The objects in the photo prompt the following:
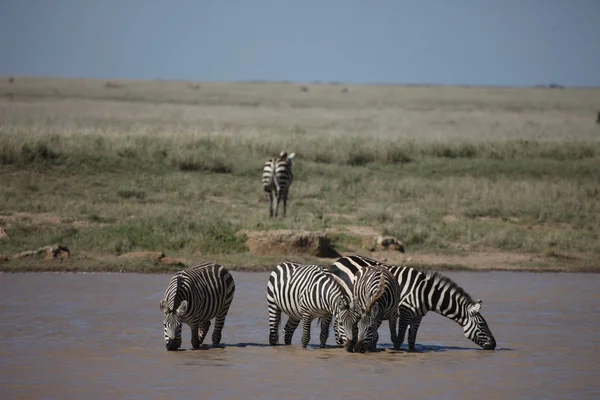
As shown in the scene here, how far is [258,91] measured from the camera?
124 m

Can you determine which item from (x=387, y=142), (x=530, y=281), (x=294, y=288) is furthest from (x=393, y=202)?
(x=294, y=288)

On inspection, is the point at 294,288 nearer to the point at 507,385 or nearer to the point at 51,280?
the point at 507,385

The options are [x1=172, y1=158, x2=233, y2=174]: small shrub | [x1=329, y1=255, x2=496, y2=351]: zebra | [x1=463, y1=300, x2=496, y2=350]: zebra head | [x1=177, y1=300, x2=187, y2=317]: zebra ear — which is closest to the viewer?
[x1=177, y1=300, x2=187, y2=317]: zebra ear

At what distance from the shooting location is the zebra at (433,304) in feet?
42.5

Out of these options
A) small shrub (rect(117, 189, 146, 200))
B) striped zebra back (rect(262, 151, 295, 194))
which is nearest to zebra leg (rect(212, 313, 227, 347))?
striped zebra back (rect(262, 151, 295, 194))

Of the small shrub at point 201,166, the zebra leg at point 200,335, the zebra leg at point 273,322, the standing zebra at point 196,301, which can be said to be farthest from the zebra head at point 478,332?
the small shrub at point 201,166

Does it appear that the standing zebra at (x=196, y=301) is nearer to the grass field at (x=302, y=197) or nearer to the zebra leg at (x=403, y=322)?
the zebra leg at (x=403, y=322)

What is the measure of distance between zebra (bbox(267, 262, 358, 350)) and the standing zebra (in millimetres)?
609

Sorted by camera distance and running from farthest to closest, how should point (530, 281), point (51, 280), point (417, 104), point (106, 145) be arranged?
point (417, 104) < point (106, 145) < point (530, 281) < point (51, 280)

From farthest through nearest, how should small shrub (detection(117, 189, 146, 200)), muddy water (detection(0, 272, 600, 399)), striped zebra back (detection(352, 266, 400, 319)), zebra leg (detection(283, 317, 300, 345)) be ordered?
1. small shrub (detection(117, 189, 146, 200))
2. zebra leg (detection(283, 317, 300, 345))
3. striped zebra back (detection(352, 266, 400, 319))
4. muddy water (detection(0, 272, 600, 399))

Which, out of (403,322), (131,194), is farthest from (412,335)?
(131,194)

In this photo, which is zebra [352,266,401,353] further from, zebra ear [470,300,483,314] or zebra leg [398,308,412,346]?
zebra ear [470,300,483,314]

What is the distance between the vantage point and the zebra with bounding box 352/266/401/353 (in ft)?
39.6

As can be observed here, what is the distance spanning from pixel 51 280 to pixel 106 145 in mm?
14115
